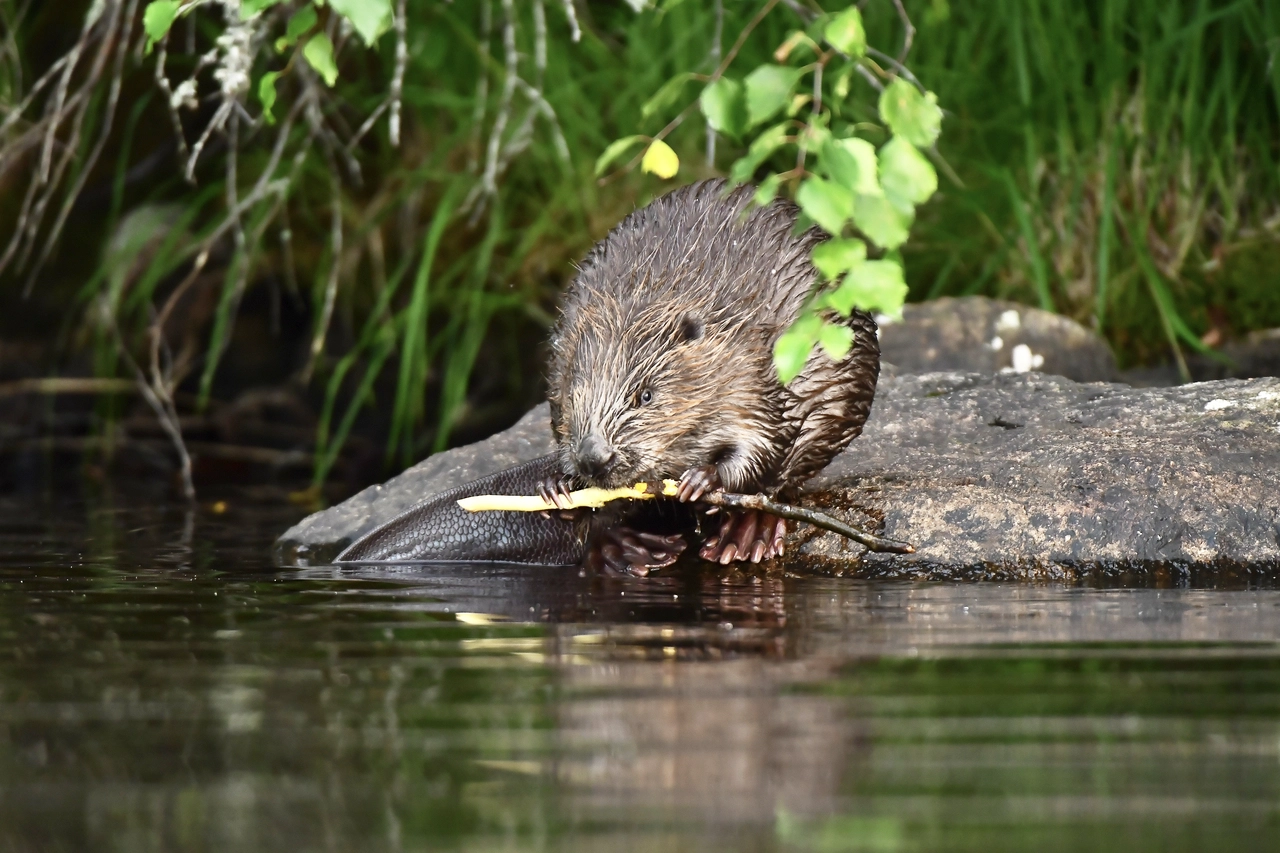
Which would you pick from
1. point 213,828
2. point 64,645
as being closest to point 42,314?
point 64,645

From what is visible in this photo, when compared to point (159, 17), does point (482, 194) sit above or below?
above

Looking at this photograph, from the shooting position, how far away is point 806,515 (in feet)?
12.8

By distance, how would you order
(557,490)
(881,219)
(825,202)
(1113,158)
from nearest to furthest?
(825,202), (881,219), (557,490), (1113,158)

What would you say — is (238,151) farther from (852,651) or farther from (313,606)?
(852,651)

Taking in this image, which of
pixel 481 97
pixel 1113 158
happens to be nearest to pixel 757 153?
pixel 481 97

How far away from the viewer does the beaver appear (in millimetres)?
4004

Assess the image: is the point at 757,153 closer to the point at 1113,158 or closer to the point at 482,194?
the point at 1113,158

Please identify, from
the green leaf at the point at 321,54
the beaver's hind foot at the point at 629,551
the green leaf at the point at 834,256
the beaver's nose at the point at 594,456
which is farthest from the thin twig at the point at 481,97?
the green leaf at the point at 834,256

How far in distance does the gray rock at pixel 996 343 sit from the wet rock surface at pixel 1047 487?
3.23 ft

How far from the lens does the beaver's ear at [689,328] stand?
406cm

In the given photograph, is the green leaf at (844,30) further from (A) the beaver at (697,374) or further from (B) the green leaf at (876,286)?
(A) the beaver at (697,374)

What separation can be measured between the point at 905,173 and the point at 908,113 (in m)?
0.11

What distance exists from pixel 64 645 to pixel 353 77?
17.7 feet

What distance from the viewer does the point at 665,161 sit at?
2.94 metres
